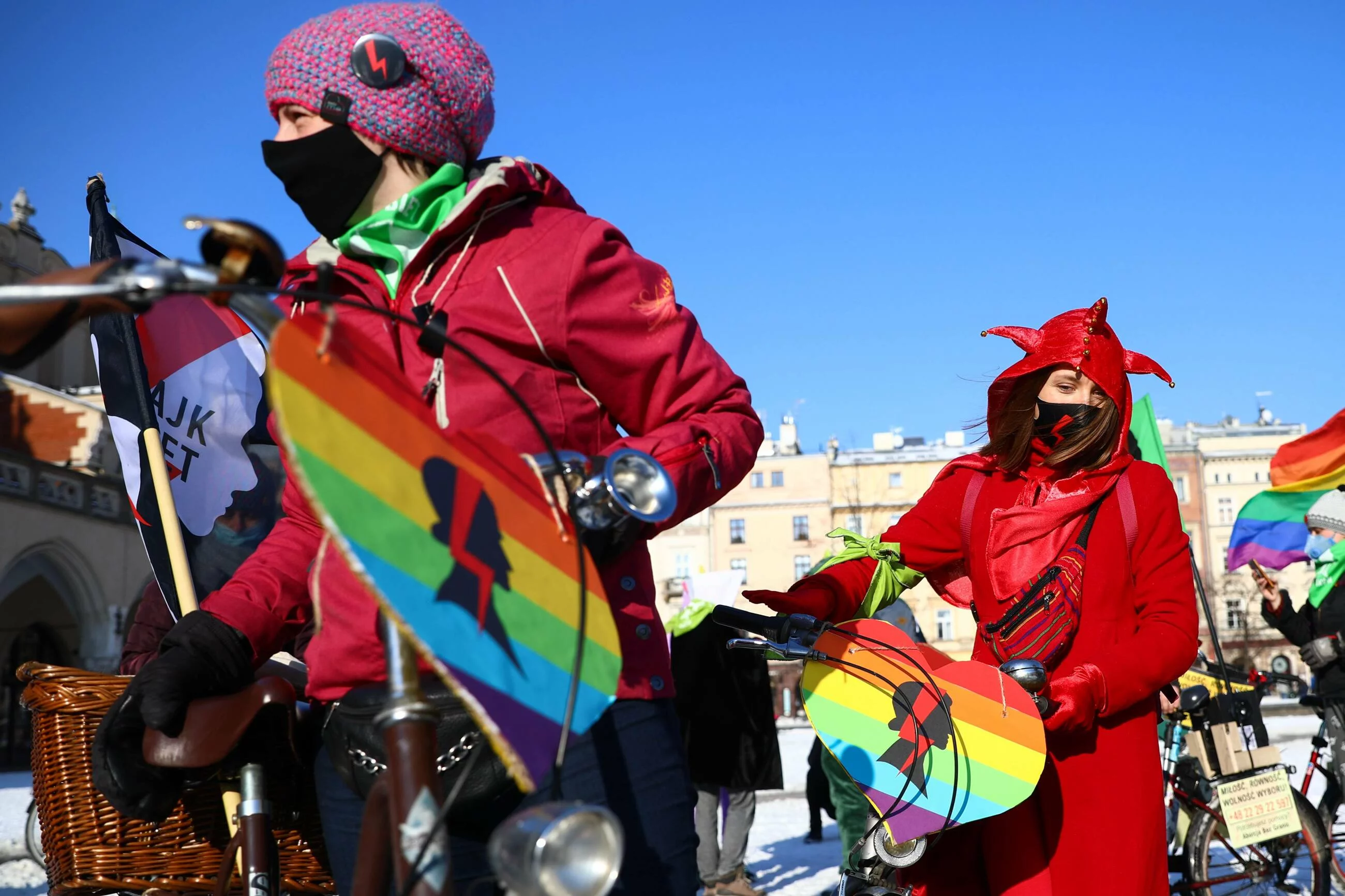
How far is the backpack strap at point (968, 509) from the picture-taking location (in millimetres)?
3279

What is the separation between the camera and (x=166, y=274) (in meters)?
1.25

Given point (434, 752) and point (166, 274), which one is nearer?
point (166, 274)

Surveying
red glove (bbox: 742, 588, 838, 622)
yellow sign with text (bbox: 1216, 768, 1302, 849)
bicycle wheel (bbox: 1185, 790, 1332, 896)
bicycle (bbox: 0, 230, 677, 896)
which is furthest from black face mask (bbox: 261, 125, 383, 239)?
bicycle wheel (bbox: 1185, 790, 1332, 896)

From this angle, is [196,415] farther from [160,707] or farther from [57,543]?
[57,543]

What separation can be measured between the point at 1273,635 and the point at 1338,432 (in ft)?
193

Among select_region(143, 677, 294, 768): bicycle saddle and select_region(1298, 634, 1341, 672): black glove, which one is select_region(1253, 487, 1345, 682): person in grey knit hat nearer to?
select_region(1298, 634, 1341, 672): black glove

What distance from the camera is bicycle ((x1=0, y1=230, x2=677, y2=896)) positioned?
121cm

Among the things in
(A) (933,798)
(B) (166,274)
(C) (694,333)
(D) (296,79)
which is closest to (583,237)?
(C) (694,333)

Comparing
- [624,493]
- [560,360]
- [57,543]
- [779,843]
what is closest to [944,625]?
[57,543]

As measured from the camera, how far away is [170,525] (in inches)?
126

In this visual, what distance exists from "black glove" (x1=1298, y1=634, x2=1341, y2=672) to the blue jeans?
21.5ft

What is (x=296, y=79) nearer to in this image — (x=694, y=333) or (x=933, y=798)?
(x=694, y=333)

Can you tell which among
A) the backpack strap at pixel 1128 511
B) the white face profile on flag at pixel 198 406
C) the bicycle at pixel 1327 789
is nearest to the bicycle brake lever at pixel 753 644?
the backpack strap at pixel 1128 511

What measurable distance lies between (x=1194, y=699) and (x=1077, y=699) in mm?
4496
